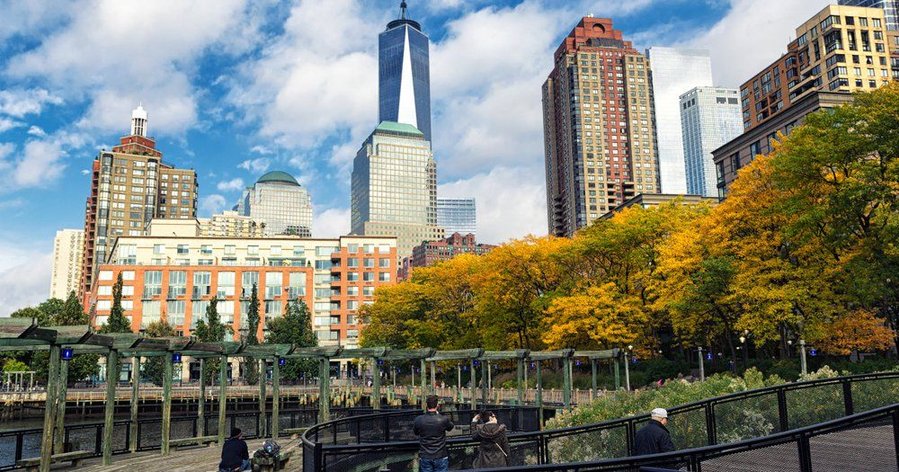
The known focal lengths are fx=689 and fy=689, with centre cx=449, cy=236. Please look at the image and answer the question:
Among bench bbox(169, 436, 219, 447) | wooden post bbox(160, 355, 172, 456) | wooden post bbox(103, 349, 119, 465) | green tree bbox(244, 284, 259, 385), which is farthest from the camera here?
green tree bbox(244, 284, 259, 385)

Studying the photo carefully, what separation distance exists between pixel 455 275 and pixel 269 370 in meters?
42.6

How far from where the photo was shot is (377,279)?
11931cm

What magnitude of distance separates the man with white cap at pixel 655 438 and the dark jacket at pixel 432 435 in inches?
142

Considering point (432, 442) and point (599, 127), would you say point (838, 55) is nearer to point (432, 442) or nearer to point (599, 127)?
point (599, 127)

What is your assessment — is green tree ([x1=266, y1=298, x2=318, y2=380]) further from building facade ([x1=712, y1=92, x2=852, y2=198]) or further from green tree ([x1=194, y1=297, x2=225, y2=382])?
building facade ([x1=712, y1=92, x2=852, y2=198])

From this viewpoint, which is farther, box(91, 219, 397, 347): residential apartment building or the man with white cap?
box(91, 219, 397, 347): residential apartment building

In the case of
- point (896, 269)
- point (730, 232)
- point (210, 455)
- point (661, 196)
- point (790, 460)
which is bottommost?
point (210, 455)

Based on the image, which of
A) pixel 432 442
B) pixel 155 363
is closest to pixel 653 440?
pixel 432 442

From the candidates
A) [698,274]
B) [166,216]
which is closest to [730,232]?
[698,274]

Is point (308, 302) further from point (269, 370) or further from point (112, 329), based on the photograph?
point (112, 329)

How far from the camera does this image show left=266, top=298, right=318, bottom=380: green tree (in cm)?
9525

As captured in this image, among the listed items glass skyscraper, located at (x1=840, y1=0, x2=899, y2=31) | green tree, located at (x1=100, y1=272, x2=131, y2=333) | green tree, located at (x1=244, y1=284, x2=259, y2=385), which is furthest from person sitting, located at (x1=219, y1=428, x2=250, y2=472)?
glass skyscraper, located at (x1=840, y1=0, x2=899, y2=31)

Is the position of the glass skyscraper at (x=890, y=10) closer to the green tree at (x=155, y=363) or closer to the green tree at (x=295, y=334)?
the green tree at (x=295, y=334)

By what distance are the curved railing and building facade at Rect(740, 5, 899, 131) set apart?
105 metres
